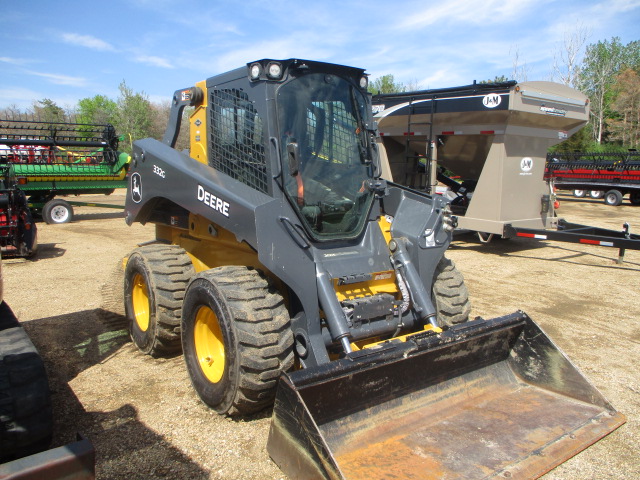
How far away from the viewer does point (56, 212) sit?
13.0 metres

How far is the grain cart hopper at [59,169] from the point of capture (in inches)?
493

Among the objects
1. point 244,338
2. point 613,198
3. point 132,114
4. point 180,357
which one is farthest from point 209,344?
point 132,114

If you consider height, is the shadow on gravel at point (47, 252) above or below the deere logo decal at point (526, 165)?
below

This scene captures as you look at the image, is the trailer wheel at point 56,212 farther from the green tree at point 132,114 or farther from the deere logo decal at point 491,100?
the green tree at point 132,114

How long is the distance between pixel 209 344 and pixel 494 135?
22.2 feet

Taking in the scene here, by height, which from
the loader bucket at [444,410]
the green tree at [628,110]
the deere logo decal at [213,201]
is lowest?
the loader bucket at [444,410]

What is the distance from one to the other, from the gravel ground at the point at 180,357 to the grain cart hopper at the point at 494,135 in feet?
2.92

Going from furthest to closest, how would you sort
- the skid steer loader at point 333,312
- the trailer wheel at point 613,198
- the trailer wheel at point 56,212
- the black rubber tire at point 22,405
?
the trailer wheel at point 613,198
the trailer wheel at point 56,212
the skid steer loader at point 333,312
the black rubber tire at point 22,405

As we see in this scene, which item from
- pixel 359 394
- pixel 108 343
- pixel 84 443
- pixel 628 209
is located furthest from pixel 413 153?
pixel 628 209

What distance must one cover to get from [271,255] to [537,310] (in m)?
4.14

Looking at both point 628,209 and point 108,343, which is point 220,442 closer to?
point 108,343

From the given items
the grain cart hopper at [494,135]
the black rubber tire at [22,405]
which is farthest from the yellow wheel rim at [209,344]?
the grain cart hopper at [494,135]

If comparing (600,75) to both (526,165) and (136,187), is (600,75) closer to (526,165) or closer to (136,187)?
(526,165)

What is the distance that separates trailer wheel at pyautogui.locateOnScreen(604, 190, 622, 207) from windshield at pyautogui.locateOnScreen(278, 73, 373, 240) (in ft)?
59.6
